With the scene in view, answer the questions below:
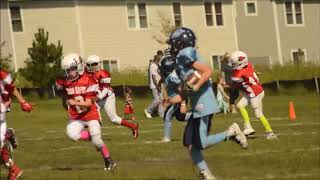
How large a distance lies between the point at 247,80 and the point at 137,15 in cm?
3015

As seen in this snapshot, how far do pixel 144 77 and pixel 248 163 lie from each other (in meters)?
30.1

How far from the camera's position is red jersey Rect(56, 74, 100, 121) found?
1236cm

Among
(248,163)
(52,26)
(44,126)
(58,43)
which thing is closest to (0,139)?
(248,163)

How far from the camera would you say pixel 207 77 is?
34.6 ft

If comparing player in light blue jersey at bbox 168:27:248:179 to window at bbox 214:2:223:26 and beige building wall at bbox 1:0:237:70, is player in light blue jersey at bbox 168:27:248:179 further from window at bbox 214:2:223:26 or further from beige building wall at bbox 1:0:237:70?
window at bbox 214:2:223:26

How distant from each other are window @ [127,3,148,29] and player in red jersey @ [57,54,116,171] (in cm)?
3346

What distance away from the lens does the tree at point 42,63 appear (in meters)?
38.8

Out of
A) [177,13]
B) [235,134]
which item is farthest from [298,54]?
[235,134]

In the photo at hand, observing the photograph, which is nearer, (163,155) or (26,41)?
(163,155)

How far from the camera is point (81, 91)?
12.4 meters

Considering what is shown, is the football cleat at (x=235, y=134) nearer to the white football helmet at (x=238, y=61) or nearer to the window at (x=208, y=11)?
the white football helmet at (x=238, y=61)

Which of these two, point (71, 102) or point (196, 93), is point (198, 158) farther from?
point (71, 102)

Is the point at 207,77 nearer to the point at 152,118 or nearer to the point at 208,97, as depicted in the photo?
the point at 208,97

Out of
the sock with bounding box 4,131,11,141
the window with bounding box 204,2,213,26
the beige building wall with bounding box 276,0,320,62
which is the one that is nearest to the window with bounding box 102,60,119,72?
the window with bounding box 204,2,213,26
